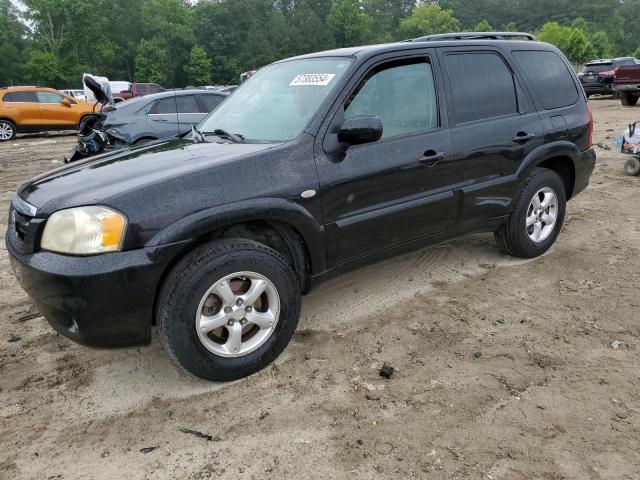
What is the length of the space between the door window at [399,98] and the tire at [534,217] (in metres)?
1.17

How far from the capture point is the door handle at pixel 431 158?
3.39m

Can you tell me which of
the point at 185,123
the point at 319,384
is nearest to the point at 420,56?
the point at 319,384

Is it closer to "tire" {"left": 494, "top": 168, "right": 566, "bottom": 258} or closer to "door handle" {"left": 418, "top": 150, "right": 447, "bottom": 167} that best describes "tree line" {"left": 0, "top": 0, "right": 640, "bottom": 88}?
"tire" {"left": 494, "top": 168, "right": 566, "bottom": 258}

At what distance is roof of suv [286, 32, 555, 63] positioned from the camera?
A: 338cm

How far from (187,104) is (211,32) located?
239 feet

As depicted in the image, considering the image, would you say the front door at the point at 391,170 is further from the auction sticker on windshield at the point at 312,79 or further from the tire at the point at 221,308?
the tire at the point at 221,308

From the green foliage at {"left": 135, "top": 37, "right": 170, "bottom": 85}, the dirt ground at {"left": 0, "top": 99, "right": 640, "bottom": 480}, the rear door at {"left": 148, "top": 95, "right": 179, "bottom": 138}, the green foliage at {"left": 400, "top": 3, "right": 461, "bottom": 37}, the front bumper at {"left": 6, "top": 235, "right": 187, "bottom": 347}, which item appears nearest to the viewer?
the dirt ground at {"left": 0, "top": 99, "right": 640, "bottom": 480}

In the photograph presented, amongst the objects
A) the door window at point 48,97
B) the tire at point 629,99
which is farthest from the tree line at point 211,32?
the door window at point 48,97

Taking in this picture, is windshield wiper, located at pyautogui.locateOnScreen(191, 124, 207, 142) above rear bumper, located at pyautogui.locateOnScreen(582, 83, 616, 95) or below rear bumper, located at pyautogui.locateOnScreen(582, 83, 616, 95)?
below

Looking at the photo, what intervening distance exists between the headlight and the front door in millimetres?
1168

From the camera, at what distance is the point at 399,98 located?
3.41 m

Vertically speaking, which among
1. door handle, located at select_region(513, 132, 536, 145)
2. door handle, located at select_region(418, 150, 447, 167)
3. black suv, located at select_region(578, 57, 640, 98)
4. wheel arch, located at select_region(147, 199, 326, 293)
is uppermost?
black suv, located at select_region(578, 57, 640, 98)

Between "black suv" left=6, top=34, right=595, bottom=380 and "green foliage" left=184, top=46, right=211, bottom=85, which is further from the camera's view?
"green foliage" left=184, top=46, right=211, bottom=85

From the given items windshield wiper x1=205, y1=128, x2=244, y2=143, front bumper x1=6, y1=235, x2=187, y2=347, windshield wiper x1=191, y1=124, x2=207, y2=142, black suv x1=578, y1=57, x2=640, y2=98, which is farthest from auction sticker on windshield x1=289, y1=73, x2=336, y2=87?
Result: black suv x1=578, y1=57, x2=640, y2=98
